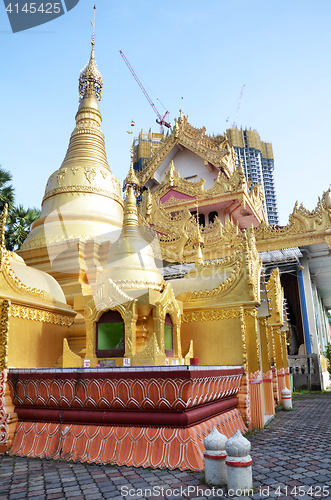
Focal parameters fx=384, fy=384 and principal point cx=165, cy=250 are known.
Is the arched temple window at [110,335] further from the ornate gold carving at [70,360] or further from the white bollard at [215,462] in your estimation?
the white bollard at [215,462]

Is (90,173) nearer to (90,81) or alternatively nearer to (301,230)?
(90,81)

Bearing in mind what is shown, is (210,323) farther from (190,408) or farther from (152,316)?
(190,408)

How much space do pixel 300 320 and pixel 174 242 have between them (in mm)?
9908

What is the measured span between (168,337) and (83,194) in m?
6.42

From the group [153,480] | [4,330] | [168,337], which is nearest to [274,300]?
[168,337]

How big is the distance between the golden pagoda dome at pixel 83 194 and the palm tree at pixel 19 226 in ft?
17.7

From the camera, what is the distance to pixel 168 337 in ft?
24.3

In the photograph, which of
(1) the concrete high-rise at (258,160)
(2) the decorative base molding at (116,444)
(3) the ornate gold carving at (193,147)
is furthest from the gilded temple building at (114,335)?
(1) the concrete high-rise at (258,160)

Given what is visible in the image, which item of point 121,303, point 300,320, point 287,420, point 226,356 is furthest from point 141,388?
point 300,320

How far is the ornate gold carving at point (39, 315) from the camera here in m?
6.56

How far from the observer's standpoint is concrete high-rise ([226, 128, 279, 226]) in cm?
11075

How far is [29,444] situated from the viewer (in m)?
5.71

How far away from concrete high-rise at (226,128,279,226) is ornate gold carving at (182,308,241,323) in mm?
104521

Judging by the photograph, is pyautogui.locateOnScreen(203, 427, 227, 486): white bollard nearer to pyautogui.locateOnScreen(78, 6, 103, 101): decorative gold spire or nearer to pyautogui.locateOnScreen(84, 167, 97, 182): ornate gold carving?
pyautogui.locateOnScreen(84, 167, 97, 182): ornate gold carving
